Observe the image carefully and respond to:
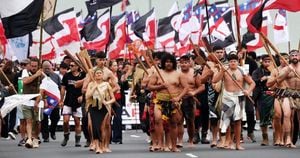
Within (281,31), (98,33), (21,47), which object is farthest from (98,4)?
(21,47)

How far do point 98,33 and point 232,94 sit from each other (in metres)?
10.7

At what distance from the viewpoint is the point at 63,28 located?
26953 millimetres

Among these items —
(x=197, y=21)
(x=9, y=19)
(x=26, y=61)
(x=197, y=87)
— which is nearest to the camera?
(x=9, y=19)

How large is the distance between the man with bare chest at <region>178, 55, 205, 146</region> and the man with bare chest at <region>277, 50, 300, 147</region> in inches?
66.9

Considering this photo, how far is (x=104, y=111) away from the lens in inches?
879

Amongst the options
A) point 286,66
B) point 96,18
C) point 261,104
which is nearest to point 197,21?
point 96,18

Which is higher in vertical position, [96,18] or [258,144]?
[96,18]

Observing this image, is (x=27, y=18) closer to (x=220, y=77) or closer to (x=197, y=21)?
(x=220, y=77)

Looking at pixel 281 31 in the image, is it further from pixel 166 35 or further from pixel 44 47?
pixel 166 35

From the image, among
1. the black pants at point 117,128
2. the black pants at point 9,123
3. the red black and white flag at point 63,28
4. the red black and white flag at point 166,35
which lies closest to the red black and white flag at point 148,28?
the red black and white flag at point 166,35

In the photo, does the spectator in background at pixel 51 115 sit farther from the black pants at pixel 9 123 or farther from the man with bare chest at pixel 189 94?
the man with bare chest at pixel 189 94

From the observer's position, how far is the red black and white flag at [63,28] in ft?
83.8

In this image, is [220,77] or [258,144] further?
[258,144]

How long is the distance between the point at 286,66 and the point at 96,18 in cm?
1164
